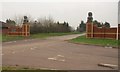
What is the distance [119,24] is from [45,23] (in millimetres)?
52622

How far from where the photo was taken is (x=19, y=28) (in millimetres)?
50625

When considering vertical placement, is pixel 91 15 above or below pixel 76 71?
above

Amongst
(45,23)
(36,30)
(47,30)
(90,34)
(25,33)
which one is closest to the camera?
(90,34)

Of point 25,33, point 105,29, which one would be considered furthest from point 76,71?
point 25,33

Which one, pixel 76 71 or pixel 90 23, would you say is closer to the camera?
pixel 76 71

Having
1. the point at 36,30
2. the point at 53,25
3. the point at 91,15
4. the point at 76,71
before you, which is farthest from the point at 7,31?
the point at 76,71

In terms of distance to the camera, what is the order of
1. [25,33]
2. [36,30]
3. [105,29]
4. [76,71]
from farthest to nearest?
[36,30]
[25,33]
[105,29]
[76,71]

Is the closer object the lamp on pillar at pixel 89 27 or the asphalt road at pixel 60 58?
the asphalt road at pixel 60 58

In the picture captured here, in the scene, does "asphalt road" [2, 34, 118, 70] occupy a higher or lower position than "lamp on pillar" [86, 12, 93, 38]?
lower

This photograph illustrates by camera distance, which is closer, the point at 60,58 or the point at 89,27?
the point at 60,58

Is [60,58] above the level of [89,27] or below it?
below

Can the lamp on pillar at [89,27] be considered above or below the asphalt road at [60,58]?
above

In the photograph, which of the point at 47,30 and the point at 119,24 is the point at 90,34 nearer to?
the point at 119,24

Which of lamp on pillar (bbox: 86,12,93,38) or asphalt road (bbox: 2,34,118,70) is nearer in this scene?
asphalt road (bbox: 2,34,118,70)
